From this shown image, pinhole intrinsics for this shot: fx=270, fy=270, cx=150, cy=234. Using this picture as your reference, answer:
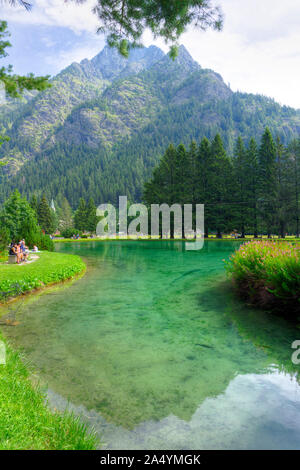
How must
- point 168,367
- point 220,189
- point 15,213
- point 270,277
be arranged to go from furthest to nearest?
point 220,189 < point 15,213 < point 270,277 < point 168,367

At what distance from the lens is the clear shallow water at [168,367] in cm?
366

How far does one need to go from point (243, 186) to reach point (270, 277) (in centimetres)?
4570

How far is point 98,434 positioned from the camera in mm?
3547

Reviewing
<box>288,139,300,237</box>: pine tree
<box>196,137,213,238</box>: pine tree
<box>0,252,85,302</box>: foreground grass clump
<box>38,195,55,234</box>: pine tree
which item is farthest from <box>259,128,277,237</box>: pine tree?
<box>38,195,55,234</box>: pine tree

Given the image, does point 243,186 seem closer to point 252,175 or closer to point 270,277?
point 252,175

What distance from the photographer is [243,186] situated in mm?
51062

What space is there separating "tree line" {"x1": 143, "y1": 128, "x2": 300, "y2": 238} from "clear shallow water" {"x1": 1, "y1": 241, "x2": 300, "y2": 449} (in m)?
41.5

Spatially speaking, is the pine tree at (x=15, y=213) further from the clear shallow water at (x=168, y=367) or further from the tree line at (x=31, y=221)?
the clear shallow water at (x=168, y=367)

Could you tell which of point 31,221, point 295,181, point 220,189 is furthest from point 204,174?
point 31,221

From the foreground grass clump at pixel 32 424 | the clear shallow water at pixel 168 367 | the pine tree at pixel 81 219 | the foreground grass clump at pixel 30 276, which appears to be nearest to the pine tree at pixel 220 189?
the foreground grass clump at pixel 30 276

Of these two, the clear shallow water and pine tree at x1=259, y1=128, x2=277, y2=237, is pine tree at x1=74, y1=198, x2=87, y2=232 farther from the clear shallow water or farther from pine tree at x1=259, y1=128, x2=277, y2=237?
the clear shallow water

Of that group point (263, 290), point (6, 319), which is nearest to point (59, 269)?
point (6, 319)

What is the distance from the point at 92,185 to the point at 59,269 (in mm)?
160800
